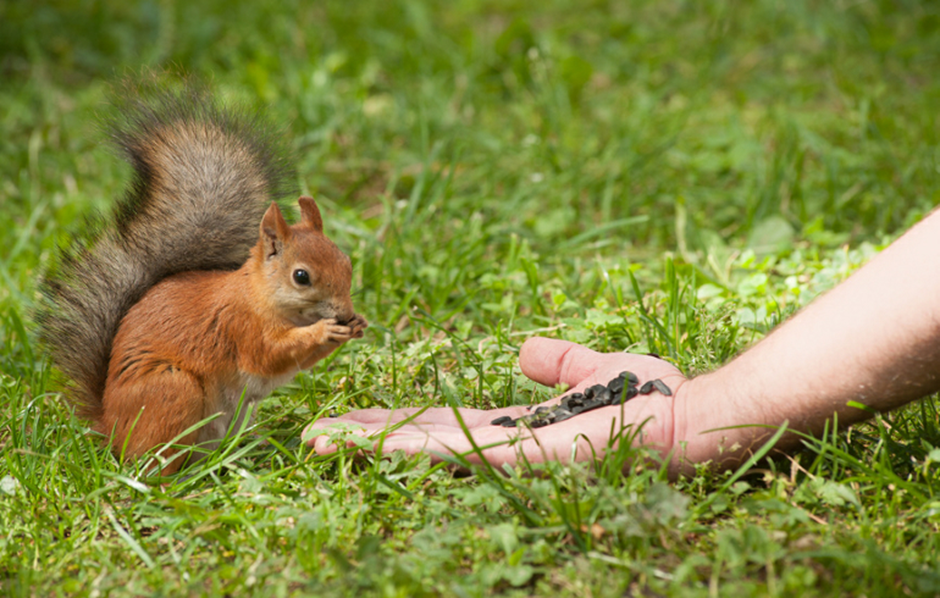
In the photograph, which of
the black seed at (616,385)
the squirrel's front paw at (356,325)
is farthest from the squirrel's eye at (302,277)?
the black seed at (616,385)

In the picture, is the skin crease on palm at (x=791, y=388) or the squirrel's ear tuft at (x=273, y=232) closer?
the skin crease on palm at (x=791, y=388)

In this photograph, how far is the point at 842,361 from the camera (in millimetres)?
1535

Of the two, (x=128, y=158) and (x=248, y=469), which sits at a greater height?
(x=128, y=158)

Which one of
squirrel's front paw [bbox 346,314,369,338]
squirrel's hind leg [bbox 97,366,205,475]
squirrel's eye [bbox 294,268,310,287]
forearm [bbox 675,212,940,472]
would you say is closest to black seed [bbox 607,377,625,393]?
forearm [bbox 675,212,940,472]

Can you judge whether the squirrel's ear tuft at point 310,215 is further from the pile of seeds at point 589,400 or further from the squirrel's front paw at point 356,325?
the pile of seeds at point 589,400

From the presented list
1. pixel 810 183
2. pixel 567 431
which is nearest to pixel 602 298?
pixel 567 431

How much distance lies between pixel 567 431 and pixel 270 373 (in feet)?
2.44

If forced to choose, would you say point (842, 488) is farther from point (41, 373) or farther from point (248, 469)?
point (41, 373)

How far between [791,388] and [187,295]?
141 centimetres

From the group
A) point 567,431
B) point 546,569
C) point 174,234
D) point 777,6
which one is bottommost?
point 546,569

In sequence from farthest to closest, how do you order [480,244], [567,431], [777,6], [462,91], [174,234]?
[777,6]
[462,91]
[480,244]
[174,234]
[567,431]

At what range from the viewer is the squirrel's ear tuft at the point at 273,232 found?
6.19ft

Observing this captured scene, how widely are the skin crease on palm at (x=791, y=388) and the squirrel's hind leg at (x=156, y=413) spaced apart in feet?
0.96

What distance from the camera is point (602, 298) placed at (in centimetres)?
249
